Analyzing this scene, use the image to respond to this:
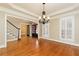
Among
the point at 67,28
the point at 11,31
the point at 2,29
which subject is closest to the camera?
the point at 2,29

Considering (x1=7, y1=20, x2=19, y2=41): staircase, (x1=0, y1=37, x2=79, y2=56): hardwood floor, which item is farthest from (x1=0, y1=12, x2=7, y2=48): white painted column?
(x1=7, y1=20, x2=19, y2=41): staircase

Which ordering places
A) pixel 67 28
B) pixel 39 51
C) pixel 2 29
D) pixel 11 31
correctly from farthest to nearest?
pixel 11 31
pixel 67 28
pixel 2 29
pixel 39 51

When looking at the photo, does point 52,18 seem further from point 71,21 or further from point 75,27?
point 75,27

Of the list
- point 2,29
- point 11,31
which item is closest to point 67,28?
point 2,29

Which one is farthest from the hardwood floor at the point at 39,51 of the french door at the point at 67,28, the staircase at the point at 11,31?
the staircase at the point at 11,31

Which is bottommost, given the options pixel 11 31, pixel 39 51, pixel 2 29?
pixel 39 51

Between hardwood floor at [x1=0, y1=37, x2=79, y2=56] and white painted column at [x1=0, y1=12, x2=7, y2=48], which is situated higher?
white painted column at [x1=0, y1=12, x2=7, y2=48]

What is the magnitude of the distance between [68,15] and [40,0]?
4728 mm

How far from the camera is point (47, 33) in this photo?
25.7 ft

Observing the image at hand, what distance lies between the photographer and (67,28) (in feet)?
18.7

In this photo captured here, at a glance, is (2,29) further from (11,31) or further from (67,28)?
(67,28)

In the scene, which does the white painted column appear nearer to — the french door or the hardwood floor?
the hardwood floor

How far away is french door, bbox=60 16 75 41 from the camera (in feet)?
17.4

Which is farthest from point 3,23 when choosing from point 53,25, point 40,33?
point 40,33
